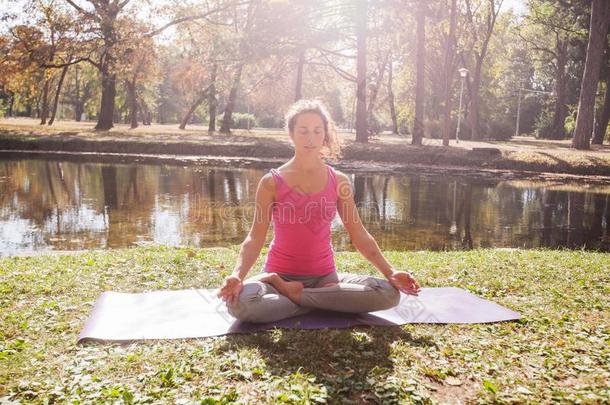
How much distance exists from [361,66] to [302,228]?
81.5ft

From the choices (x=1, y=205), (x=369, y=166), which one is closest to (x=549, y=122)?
(x=369, y=166)

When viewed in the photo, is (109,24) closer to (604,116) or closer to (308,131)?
(308,131)

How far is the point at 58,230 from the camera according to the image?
35.2 feet

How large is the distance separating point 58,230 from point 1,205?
371cm

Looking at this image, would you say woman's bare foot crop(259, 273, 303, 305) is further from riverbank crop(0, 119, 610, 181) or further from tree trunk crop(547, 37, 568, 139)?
tree trunk crop(547, 37, 568, 139)

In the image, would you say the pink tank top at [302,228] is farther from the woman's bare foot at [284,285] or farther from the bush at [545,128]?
the bush at [545,128]

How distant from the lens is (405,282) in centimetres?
432

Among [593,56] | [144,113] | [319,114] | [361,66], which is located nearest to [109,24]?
[361,66]

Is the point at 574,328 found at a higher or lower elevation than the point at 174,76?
lower

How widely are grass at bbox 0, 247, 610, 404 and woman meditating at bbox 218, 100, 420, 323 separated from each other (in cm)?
28

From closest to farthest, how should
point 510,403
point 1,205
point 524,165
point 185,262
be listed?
point 510,403, point 185,262, point 1,205, point 524,165

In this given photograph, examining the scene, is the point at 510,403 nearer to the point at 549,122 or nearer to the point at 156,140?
the point at 156,140

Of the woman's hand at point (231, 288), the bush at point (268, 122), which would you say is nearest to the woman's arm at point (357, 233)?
the woman's hand at point (231, 288)

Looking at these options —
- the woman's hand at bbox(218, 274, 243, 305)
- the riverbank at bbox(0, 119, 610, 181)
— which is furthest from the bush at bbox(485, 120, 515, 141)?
the woman's hand at bbox(218, 274, 243, 305)
